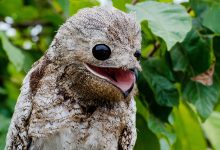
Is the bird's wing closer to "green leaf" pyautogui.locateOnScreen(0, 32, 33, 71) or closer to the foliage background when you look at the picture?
the foliage background

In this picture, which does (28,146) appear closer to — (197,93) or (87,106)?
(87,106)

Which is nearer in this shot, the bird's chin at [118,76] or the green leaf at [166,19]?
the bird's chin at [118,76]

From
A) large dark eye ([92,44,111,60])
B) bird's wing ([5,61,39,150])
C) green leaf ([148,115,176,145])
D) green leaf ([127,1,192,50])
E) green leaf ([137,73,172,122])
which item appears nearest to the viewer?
large dark eye ([92,44,111,60])

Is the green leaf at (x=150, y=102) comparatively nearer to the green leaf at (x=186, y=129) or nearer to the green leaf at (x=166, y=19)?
the green leaf at (x=186, y=129)

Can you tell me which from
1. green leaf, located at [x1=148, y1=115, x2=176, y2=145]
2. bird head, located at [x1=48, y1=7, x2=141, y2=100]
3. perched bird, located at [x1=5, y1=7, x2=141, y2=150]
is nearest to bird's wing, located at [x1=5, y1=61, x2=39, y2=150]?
perched bird, located at [x1=5, y1=7, x2=141, y2=150]

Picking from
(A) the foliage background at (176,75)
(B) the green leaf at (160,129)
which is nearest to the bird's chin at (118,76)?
(A) the foliage background at (176,75)

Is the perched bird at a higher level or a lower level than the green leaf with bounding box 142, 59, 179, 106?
higher

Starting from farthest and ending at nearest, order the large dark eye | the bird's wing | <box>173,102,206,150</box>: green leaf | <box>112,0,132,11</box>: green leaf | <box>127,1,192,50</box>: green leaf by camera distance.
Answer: <box>173,102,206,150</box>: green leaf, <box>112,0,132,11</box>: green leaf, <box>127,1,192,50</box>: green leaf, the bird's wing, the large dark eye
